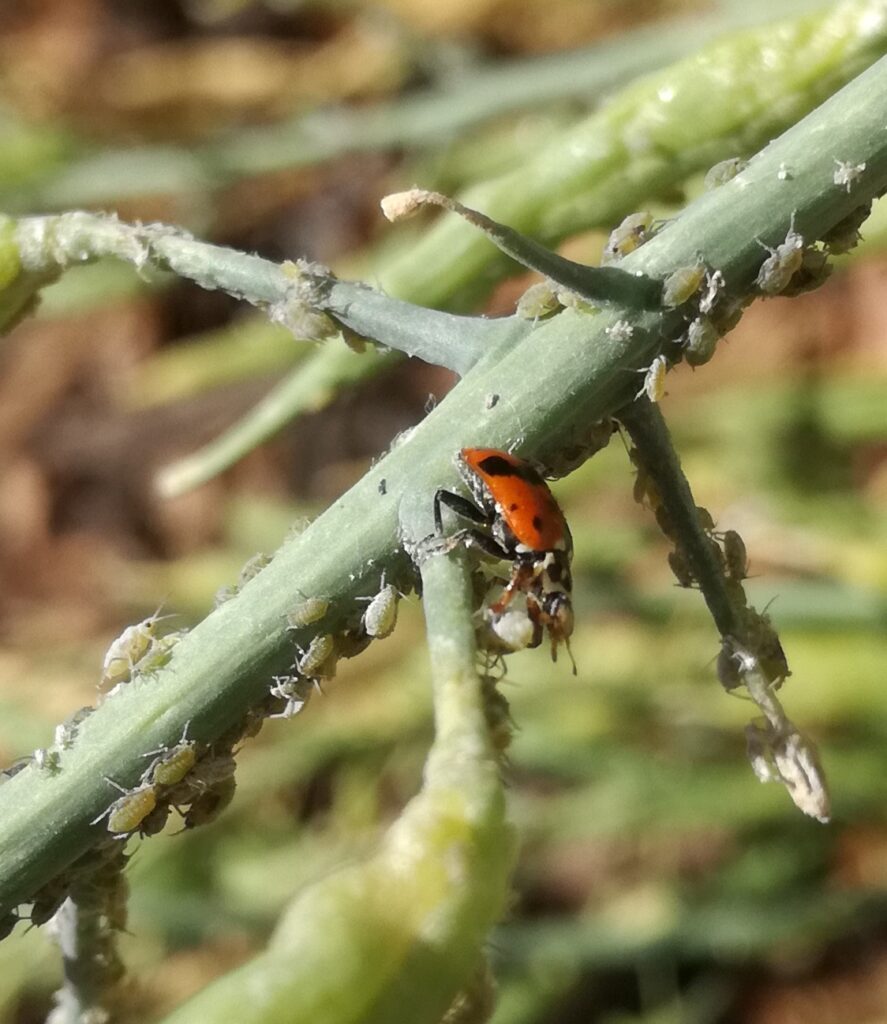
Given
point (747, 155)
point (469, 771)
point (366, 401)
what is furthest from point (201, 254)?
point (366, 401)

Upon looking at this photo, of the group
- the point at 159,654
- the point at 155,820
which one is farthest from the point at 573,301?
the point at 155,820

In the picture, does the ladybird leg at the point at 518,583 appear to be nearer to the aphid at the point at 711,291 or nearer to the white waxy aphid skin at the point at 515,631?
the white waxy aphid skin at the point at 515,631

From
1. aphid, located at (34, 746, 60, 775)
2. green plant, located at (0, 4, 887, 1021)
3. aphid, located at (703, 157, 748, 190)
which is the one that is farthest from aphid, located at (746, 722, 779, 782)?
aphid, located at (34, 746, 60, 775)

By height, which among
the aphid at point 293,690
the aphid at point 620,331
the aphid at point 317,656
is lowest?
the aphid at point 293,690

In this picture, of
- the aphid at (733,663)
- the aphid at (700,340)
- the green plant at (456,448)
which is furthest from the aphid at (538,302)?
the aphid at (733,663)

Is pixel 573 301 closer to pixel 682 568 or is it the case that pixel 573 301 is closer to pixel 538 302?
pixel 538 302

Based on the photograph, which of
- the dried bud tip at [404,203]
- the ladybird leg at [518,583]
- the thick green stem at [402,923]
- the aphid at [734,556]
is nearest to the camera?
the thick green stem at [402,923]
